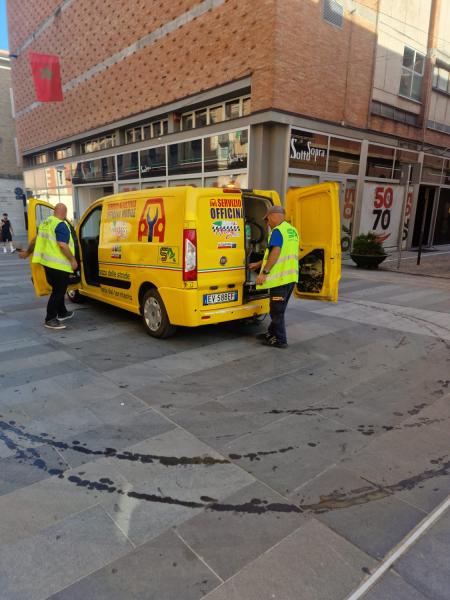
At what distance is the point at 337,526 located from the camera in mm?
2416

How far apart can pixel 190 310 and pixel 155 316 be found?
811 millimetres

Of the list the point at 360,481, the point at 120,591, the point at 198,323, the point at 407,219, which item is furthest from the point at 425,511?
the point at 407,219

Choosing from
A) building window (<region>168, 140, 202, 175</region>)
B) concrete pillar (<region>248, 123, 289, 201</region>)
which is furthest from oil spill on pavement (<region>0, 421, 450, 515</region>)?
building window (<region>168, 140, 202, 175</region>)

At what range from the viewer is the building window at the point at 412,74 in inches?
656

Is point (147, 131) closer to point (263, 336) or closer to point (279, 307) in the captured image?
point (263, 336)

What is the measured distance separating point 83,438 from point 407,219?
18807 millimetres

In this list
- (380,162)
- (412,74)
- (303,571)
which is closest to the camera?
(303,571)

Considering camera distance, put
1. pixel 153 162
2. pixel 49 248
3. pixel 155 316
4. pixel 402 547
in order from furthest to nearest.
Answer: pixel 153 162 < pixel 49 248 < pixel 155 316 < pixel 402 547

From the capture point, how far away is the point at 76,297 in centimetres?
797

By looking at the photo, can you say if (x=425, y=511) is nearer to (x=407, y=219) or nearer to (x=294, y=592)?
(x=294, y=592)

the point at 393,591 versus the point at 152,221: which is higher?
the point at 152,221

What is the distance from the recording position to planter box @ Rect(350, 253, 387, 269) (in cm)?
1314

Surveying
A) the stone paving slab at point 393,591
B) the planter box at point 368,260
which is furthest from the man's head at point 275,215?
the planter box at point 368,260

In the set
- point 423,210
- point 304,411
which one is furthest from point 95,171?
point 304,411
